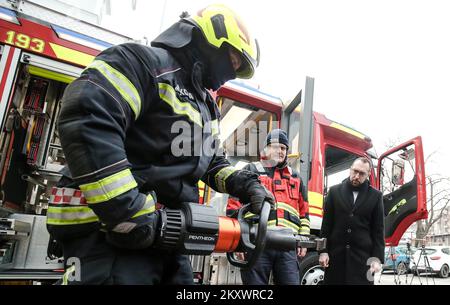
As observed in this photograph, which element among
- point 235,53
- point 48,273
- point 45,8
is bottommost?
point 48,273

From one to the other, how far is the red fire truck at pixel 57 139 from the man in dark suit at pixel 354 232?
0.48m

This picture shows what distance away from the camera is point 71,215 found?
1130 mm

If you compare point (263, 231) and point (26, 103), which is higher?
point (26, 103)

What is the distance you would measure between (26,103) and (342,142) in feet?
12.4

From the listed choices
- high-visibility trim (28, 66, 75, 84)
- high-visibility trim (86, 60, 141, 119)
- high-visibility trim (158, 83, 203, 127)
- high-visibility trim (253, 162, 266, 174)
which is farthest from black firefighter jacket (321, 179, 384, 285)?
high-visibility trim (28, 66, 75, 84)

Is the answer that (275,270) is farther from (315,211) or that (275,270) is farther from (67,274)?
(67,274)

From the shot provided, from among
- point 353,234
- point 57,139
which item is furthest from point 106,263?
point 57,139

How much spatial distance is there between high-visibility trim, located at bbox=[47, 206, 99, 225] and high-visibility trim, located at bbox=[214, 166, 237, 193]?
2.29 ft

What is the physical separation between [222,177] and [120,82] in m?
0.79

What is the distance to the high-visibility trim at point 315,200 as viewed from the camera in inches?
153

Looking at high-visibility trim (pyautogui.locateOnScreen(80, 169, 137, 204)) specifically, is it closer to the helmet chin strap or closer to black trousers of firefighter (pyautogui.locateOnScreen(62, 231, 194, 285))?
black trousers of firefighter (pyautogui.locateOnScreen(62, 231, 194, 285))
